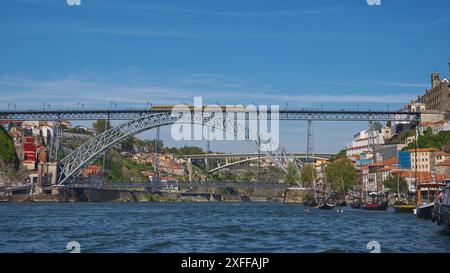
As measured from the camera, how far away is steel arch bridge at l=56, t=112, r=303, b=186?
37.9 metres

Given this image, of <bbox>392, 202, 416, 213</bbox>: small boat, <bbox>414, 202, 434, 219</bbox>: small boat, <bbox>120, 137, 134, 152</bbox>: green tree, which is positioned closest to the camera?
<bbox>414, 202, 434, 219</bbox>: small boat

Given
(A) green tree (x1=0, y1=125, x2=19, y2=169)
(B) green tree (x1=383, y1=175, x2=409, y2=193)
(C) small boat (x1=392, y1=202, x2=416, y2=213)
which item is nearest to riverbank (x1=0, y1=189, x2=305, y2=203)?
(A) green tree (x1=0, y1=125, x2=19, y2=169)

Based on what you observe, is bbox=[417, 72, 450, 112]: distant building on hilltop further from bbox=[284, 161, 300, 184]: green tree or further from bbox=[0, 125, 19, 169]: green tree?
bbox=[0, 125, 19, 169]: green tree

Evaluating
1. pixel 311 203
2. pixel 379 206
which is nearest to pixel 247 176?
pixel 311 203

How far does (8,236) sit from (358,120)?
1221 inches

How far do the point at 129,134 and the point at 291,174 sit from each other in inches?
415

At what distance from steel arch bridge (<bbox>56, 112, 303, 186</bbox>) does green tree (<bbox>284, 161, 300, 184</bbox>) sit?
2142 mm

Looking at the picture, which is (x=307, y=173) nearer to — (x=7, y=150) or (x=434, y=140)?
(x=434, y=140)

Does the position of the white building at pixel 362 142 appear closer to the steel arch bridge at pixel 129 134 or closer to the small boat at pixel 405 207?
the steel arch bridge at pixel 129 134

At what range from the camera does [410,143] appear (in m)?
45.7

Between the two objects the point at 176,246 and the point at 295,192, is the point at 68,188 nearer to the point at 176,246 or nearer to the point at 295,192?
the point at 295,192

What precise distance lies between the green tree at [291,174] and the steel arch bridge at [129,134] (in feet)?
7.03

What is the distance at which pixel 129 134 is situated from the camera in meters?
37.9
